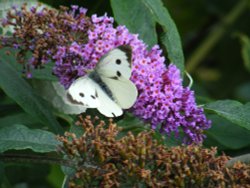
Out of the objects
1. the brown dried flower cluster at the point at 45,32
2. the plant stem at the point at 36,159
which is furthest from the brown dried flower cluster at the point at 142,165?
the brown dried flower cluster at the point at 45,32

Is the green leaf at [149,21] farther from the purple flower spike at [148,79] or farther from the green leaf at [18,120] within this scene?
the green leaf at [18,120]

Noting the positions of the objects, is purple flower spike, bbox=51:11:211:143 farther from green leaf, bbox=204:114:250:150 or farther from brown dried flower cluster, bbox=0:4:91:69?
green leaf, bbox=204:114:250:150

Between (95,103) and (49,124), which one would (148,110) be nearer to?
(95,103)

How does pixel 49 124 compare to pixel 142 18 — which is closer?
pixel 49 124

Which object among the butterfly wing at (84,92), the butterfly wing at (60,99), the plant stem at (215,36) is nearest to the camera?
the butterfly wing at (84,92)

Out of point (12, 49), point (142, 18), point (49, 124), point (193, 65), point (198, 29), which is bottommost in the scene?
point (49, 124)

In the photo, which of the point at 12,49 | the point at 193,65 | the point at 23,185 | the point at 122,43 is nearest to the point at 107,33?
the point at 122,43

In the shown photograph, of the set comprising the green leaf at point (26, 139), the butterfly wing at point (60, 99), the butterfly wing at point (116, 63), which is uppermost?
the butterfly wing at point (60, 99)

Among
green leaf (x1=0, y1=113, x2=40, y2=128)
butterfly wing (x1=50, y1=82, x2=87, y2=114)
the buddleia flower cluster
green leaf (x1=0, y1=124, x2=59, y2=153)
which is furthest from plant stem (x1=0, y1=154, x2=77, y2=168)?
green leaf (x1=0, y1=113, x2=40, y2=128)
